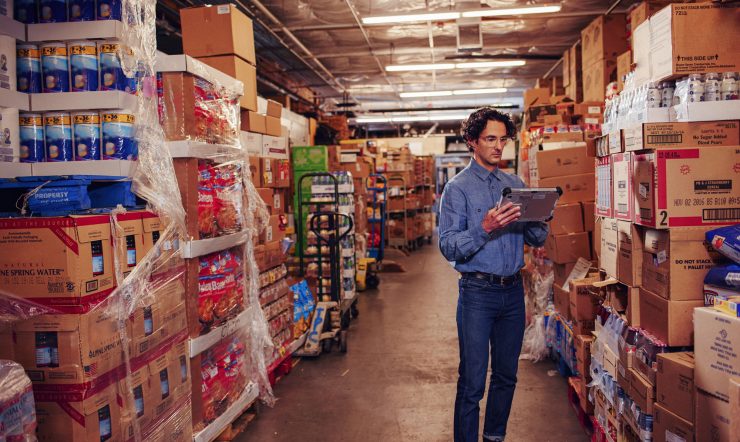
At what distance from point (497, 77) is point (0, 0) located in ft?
37.3

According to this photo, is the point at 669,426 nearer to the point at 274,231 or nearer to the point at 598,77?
the point at 274,231

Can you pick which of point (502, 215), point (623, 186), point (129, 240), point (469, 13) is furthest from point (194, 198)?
point (469, 13)

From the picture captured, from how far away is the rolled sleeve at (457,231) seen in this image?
249cm

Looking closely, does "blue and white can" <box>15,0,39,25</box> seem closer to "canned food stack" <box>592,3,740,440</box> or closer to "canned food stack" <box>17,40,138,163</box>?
"canned food stack" <box>17,40,138,163</box>

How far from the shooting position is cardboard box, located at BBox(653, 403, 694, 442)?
2072 mm

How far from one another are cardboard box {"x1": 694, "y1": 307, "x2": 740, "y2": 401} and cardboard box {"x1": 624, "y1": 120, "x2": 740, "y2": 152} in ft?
2.57

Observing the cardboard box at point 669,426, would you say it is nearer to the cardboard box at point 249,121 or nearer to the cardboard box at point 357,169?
the cardboard box at point 249,121

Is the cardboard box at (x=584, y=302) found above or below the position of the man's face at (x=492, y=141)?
below

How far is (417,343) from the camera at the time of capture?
539 centimetres

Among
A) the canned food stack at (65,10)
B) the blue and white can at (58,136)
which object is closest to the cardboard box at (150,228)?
the blue and white can at (58,136)

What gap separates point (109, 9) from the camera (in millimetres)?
2475

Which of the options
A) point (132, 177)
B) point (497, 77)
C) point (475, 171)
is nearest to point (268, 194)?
point (132, 177)

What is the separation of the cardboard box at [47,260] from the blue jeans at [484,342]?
1596 millimetres

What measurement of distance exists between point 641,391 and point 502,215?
961mm
